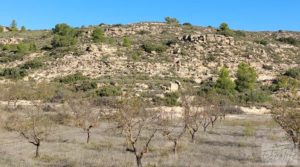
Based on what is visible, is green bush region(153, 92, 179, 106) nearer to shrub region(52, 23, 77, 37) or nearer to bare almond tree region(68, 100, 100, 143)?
bare almond tree region(68, 100, 100, 143)

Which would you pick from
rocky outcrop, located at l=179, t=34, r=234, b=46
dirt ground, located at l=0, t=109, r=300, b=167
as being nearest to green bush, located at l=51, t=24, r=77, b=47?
rocky outcrop, located at l=179, t=34, r=234, b=46

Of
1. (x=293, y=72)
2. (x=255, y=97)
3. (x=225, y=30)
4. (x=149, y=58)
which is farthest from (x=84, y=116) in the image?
(x=225, y=30)

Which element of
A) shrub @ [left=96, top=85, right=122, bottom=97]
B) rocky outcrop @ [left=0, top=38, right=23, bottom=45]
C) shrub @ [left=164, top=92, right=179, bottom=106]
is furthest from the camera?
rocky outcrop @ [left=0, top=38, right=23, bottom=45]

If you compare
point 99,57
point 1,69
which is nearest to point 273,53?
point 99,57

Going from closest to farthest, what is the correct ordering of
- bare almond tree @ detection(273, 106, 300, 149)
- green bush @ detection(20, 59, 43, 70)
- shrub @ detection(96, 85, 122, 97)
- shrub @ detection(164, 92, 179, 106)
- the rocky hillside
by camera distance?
bare almond tree @ detection(273, 106, 300, 149), shrub @ detection(164, 92, 179, 106), shrub @ detection(96, 85, 122, 97), the rocky hillside, green bush @ detection(20, 59, 43, 70)

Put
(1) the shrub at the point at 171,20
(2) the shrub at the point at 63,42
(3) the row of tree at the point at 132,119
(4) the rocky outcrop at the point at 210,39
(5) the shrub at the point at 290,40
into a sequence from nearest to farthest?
(3) the row of tree at the point at 132,119 < (2) the shrub at the point at 63,42 < (4) the rocky outcrop at the point at 210,39 < (5) the shrub at the point at 290,40 < (1) the shrub at the point at 171,20

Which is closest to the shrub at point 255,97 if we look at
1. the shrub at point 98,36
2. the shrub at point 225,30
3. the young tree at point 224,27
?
the shrub at point 98,36

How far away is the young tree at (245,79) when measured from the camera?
83.2 meters

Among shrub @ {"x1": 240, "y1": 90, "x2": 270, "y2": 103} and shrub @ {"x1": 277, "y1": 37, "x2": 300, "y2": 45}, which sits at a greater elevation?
shrub @ {"x1": 277, "y1": 37, "x2": 300, "y2": 45}

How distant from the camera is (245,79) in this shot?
84.1 m

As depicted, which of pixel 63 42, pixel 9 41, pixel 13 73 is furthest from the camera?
pixel 9 41

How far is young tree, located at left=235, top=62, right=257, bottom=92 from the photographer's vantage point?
83250mm

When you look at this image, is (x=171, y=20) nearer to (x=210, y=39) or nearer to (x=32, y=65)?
(x=210, y=39)

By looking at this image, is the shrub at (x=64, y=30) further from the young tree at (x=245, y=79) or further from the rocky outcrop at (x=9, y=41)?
the young tree at (x=245, y=79)
